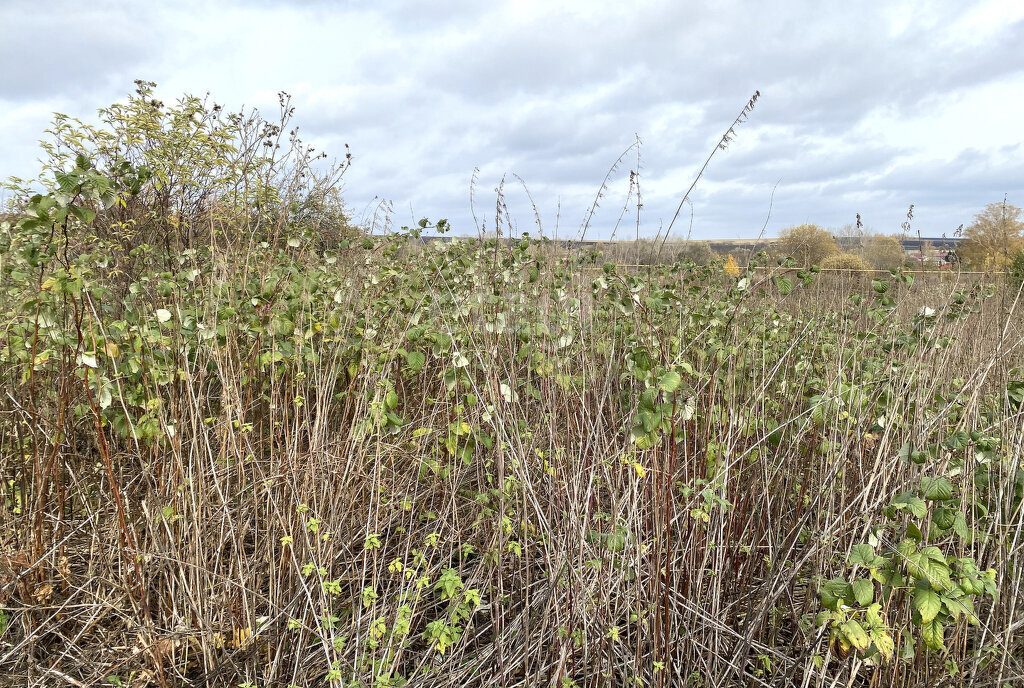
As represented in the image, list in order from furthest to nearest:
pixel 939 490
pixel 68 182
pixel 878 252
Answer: pixel 878 252 < pixel 68 182 < pixel 939 490

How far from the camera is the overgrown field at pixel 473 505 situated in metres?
1.83

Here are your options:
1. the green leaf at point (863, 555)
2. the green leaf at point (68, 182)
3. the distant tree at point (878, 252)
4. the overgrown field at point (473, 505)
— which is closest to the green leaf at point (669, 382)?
the overgrown field at point (473, 505)

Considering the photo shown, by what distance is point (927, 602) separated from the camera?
1380 millimetres

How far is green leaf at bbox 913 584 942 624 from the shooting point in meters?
1.37

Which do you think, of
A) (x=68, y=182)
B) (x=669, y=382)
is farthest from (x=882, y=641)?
(x=68, y=182)

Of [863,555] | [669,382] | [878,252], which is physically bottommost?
[863,555]

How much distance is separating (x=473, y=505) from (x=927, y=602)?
145 centimetres

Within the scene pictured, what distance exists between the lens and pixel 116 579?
2143mm

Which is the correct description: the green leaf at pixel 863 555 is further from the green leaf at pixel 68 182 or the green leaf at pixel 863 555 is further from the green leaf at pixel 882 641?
the green leaf at pixel 68 182

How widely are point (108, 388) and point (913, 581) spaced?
2.28m

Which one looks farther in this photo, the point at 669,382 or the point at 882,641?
the point at 669,382

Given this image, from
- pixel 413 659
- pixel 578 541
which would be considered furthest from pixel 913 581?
pixel 413 659

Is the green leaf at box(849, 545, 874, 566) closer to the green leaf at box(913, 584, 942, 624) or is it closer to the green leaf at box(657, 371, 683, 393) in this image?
A: the green leaf at box(913, 584, 942, 624)

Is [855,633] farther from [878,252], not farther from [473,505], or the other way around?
[878,252]
